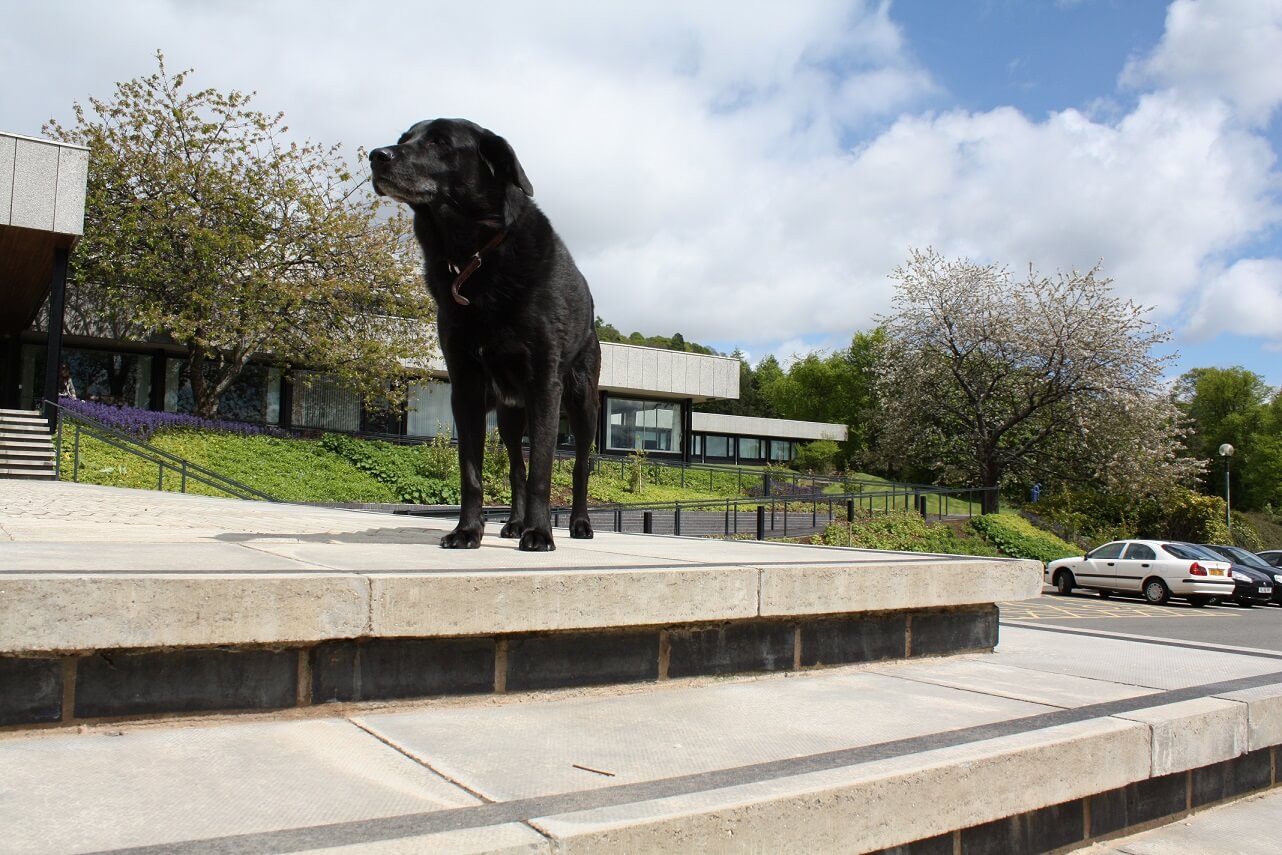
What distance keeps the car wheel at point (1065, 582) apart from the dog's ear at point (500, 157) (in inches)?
818

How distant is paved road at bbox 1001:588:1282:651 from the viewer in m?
12.4

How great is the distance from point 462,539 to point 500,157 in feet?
5.47

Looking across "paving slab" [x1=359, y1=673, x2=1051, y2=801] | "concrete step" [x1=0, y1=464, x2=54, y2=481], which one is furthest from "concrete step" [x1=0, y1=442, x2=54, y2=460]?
"paving slab" [x1=359, y1=673, x2=1051, y2=801]

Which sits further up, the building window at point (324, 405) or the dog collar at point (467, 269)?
the building window at point (324, 405)

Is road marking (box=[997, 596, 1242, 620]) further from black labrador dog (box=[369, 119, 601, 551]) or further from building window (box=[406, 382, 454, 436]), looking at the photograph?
building window (box=[406, 382, 454, 436])

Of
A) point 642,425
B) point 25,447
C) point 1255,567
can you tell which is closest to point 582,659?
point 25,447

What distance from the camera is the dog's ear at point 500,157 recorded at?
397 cm

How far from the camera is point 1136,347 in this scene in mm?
32375

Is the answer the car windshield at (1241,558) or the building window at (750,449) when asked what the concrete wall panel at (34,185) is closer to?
the car windshield at (1241,558)

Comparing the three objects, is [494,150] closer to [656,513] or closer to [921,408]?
[656,513]

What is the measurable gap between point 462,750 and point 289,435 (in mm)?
28778

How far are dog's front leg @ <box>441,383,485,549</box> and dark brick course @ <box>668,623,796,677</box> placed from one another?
118cm

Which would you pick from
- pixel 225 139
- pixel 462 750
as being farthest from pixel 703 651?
pixel 225 139

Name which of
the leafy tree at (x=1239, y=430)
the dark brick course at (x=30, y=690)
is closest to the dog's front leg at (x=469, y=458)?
the dark brick course at (x=30, y=690)
